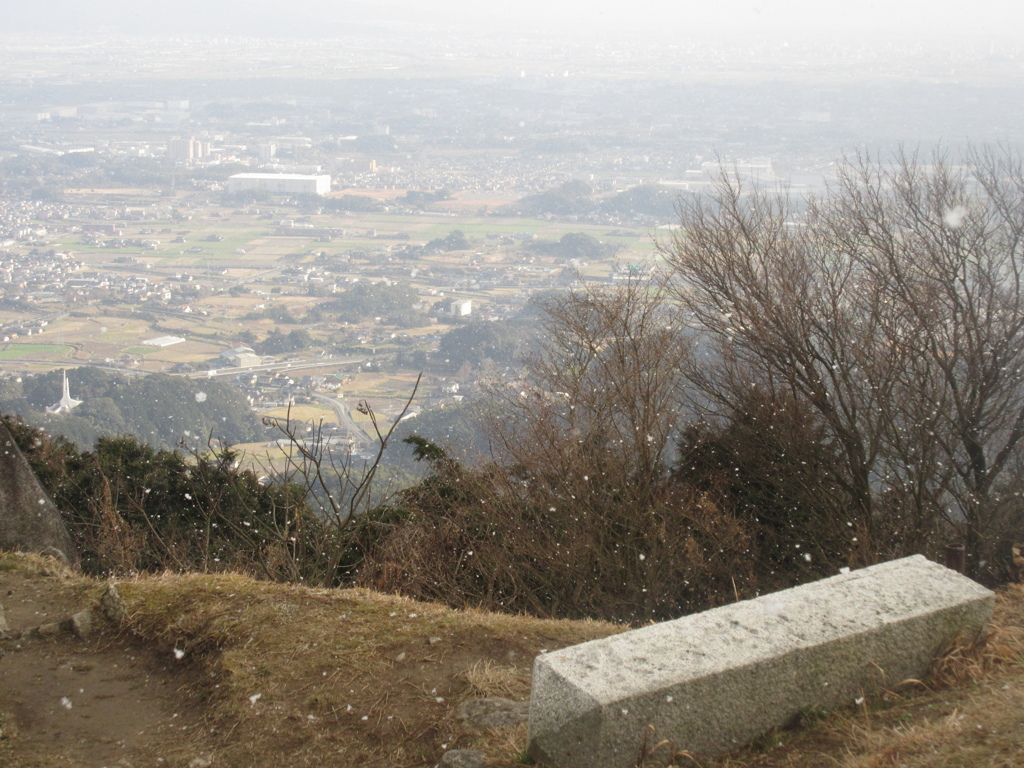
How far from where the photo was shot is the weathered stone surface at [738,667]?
3.21 meters

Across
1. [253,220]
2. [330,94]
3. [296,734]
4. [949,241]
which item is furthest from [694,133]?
[296,734]

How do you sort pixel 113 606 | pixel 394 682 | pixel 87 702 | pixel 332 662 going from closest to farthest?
pixel 87 702 → pixel 394 682 → pixel 332 662 → pixel 113 606

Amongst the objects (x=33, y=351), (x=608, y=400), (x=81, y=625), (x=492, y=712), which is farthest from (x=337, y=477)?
(x=33, y=351)

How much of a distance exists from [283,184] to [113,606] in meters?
68.8

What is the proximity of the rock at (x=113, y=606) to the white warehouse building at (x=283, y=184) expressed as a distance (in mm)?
66952

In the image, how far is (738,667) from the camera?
10.9 ft

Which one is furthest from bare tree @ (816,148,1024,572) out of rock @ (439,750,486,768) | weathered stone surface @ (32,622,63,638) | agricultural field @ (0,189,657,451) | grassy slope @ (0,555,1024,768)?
weathered stone surface @ (32,622,63,638)

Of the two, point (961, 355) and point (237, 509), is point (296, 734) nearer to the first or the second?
point (237, 509)

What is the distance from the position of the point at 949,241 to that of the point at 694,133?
215ft

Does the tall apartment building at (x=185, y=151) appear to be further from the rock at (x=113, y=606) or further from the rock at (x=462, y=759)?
the rock at (x=462, y=759)

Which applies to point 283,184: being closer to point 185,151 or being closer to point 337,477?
point 185,151

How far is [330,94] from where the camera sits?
4104 inches

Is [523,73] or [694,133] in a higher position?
[523,73]

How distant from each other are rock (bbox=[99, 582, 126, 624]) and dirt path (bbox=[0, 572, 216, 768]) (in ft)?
0.28
